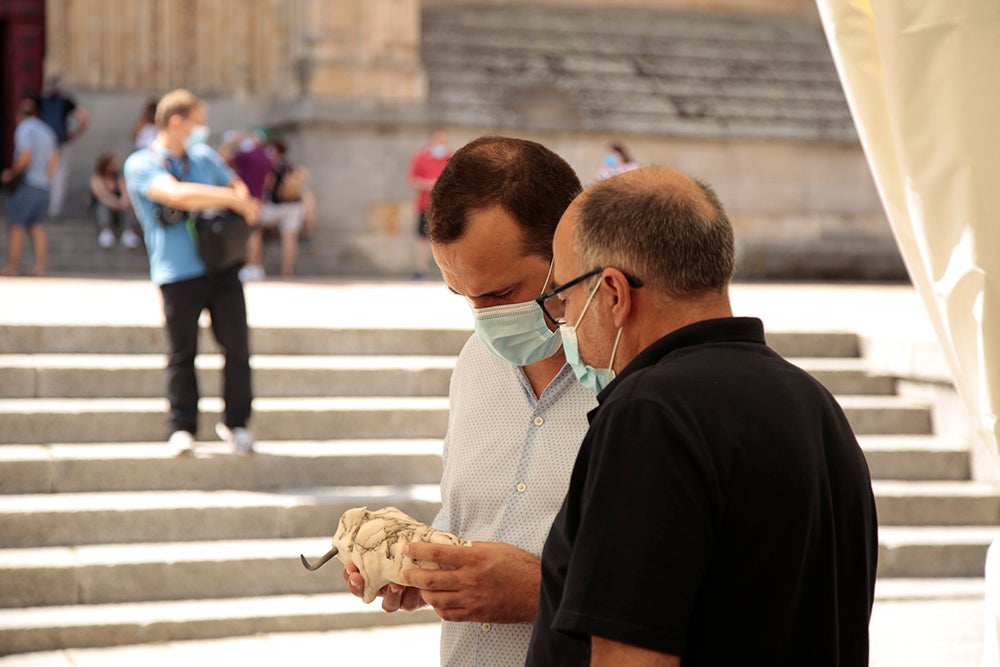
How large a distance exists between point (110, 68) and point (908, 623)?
14.5 meters

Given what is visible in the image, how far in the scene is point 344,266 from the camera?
16.1 m

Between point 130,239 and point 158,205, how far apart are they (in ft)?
28.2

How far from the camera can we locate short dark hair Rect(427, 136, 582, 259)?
2.39m

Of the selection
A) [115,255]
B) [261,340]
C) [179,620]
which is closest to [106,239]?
[115,255]

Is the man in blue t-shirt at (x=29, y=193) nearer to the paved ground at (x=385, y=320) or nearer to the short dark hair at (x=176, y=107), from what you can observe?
A: the paved ground at (x=385, y=320)

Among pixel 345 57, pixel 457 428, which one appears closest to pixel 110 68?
pixel 345 57

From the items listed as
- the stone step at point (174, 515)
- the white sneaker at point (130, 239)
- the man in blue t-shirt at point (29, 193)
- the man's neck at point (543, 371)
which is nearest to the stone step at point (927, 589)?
the stone step at point (174, 515)

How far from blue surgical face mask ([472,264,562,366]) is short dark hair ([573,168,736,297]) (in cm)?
61

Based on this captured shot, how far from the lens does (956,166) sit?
2475mm

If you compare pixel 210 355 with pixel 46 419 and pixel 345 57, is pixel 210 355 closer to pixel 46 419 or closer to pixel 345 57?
pixel 46 419

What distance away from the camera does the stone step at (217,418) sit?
6.85m

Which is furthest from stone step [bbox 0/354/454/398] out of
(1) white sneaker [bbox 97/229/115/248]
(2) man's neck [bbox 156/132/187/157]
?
(1) white sneaker [bbox 97/229/115/248]

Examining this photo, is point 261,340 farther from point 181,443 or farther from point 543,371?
point 543,371

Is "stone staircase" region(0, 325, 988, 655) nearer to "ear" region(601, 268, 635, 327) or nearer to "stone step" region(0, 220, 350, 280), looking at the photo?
→ "ear" region(601, 268, 635, 327)
